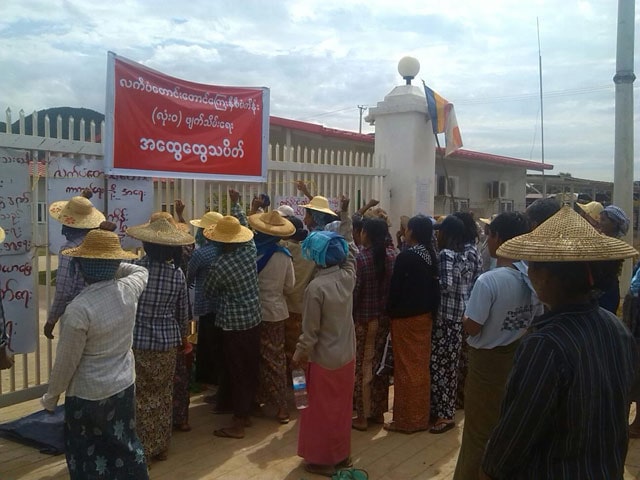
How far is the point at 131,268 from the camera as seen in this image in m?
3.46

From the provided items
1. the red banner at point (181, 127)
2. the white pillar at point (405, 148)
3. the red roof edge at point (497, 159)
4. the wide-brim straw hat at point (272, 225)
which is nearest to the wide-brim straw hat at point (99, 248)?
the wide-brim straw hat at point (272, 225)

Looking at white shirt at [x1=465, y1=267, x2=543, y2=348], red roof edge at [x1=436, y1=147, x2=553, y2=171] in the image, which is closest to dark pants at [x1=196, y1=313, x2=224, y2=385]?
white shirt at [x1=465, y1=267, x2=543, y2=348]

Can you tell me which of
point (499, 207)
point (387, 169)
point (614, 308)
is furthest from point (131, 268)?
point (499, 207)

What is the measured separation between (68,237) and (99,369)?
1.45 metres

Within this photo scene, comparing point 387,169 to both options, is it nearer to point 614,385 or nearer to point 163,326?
point 163,326

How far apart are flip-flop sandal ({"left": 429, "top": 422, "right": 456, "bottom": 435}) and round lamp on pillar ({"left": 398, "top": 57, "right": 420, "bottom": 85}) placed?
5502mm

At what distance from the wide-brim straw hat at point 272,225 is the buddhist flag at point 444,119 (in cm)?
437

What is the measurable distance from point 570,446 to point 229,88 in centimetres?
497

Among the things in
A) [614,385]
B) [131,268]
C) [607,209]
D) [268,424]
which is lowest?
[268,424]


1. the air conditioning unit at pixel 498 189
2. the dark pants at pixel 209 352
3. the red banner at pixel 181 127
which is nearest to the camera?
the red banner at pixel 181 127

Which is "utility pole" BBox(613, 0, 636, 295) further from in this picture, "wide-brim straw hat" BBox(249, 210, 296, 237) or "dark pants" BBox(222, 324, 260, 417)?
"dark pants" BBox(222, 324, 260, 417)

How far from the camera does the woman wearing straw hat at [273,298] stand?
4848 mm

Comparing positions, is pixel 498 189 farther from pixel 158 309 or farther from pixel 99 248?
pixel 99 248

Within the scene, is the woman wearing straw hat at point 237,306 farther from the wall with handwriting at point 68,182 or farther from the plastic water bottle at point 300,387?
the wall with handwriting at point 68,182
